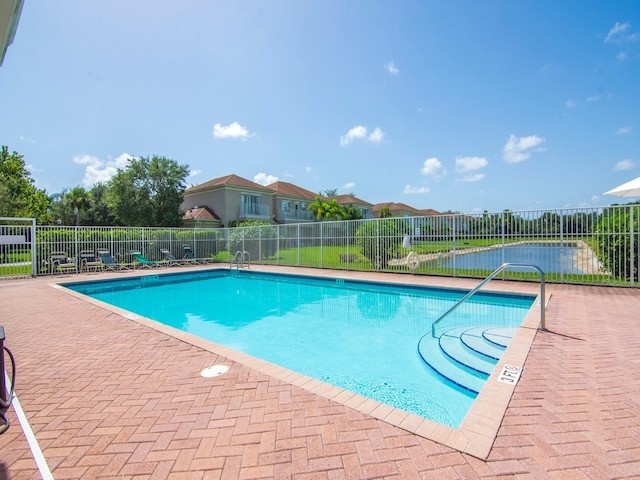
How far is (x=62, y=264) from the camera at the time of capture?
15.1m

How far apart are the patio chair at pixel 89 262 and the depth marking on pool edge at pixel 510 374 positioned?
17.5m

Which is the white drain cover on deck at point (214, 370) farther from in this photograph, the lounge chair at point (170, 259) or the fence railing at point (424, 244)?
the lounge chair at point (170, 259)

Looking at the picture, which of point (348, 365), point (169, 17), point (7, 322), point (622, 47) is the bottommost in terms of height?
point (348, 365)

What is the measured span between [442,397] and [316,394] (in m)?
2.04

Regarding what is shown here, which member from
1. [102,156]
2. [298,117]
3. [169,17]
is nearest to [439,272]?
[298,117]

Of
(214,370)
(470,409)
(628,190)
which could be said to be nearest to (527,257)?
(628,190)

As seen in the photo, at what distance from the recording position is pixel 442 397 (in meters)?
4.27

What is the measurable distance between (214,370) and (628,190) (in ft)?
28.6

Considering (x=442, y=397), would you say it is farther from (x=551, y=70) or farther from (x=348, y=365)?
(x=551, y=70)

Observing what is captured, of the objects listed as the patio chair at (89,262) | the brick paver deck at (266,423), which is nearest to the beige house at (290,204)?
the patio chair at (89,262)

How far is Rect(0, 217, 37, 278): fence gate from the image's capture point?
1370 cm

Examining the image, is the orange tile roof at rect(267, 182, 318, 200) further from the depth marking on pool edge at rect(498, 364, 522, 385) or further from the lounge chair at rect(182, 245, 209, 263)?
the depth marking on pool edge at rect(498, 364, 522, 385)

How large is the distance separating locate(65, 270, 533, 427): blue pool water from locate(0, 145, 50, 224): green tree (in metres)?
18.0

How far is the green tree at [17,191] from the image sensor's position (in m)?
23.8
